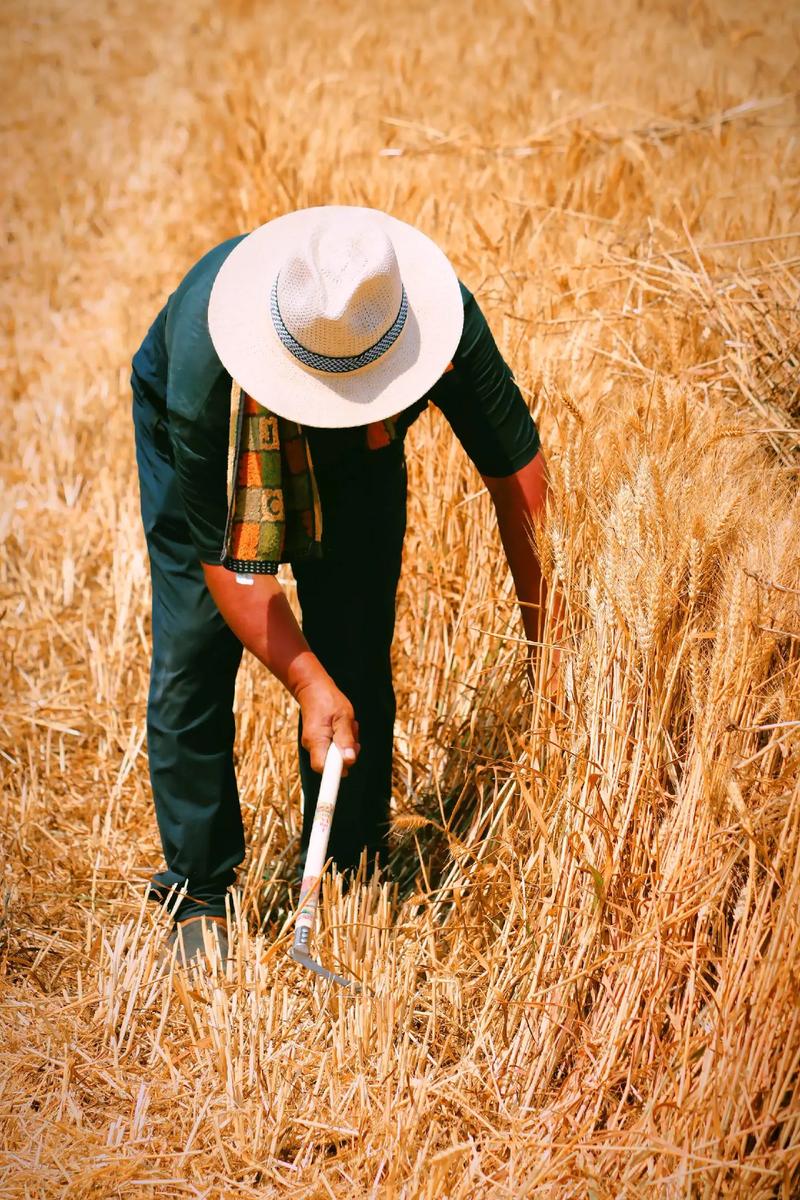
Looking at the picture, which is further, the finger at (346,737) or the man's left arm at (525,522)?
the man's left arm at (525,522)

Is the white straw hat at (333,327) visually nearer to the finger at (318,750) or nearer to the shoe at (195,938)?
the finger at (318,750)

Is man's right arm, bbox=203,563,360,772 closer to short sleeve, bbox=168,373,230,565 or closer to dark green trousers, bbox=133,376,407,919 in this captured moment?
short sleeve, bbox=168,373,230,565

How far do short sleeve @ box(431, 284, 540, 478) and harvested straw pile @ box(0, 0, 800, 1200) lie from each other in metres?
0.08

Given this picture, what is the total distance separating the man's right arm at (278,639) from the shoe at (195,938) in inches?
24.3

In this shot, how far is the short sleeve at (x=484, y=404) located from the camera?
207cm

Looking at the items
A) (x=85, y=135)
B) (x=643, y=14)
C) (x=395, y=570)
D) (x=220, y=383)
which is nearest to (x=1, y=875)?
(x=395, y=570)

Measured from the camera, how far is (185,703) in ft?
7.91

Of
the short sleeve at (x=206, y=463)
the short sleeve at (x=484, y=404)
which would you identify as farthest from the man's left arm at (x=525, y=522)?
the short sleeve at (x=206, y=463)

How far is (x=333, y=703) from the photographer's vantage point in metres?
1.95

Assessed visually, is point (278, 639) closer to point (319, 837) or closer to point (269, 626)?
point (269, 626)

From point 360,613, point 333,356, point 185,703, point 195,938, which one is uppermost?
point 333,356

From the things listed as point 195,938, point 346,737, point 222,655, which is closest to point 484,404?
point 346,737

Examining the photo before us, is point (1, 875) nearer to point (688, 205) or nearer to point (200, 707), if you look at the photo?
Answer: point (200, 707)

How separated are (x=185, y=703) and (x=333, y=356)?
33.0 inches
